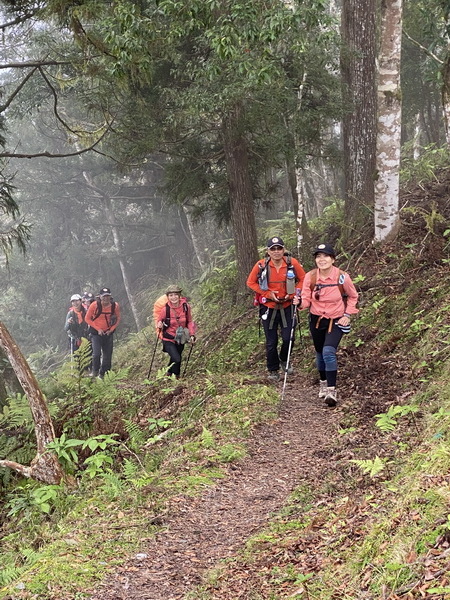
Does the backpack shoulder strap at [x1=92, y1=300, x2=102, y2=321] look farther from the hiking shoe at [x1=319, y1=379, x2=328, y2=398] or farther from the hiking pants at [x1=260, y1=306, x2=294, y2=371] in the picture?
the hiking shoe at [x1=319, y1=379, x2=328, y2=398]

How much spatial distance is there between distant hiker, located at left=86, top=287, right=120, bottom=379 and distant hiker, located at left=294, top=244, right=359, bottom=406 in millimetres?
8200

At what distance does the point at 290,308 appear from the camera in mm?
8992

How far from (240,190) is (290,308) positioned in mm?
4833

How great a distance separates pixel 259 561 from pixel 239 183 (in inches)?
397

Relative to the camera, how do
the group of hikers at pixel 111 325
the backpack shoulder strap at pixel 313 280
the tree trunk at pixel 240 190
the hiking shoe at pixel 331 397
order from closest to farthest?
the hiking shoe at pixel 331 397 < the backpack shoulder strap at pixel 313 280 < the group of hikers at pixel 111 325 < the tree trunk at pixel 240 190

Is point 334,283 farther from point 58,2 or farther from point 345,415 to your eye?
point 58,2

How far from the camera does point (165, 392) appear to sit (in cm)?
850

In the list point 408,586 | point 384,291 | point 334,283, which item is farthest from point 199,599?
point 384,291

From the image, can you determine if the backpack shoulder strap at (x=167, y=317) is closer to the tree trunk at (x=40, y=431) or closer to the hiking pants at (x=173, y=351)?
the hiking pants at (x=173, y=351)

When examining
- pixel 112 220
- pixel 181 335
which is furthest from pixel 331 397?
pixel 112 220

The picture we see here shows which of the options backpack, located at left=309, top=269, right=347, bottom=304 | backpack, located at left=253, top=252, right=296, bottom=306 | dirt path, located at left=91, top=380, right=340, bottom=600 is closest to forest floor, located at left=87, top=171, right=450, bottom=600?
dirt path, located at left=91, top=380, right=340, bottom=600

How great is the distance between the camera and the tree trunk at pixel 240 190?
12.0 meters

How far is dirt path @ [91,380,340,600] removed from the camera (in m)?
3.87

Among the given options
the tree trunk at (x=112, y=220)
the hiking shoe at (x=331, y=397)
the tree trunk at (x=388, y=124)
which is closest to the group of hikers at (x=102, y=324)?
the tree trunk at (x=388, y=124)
